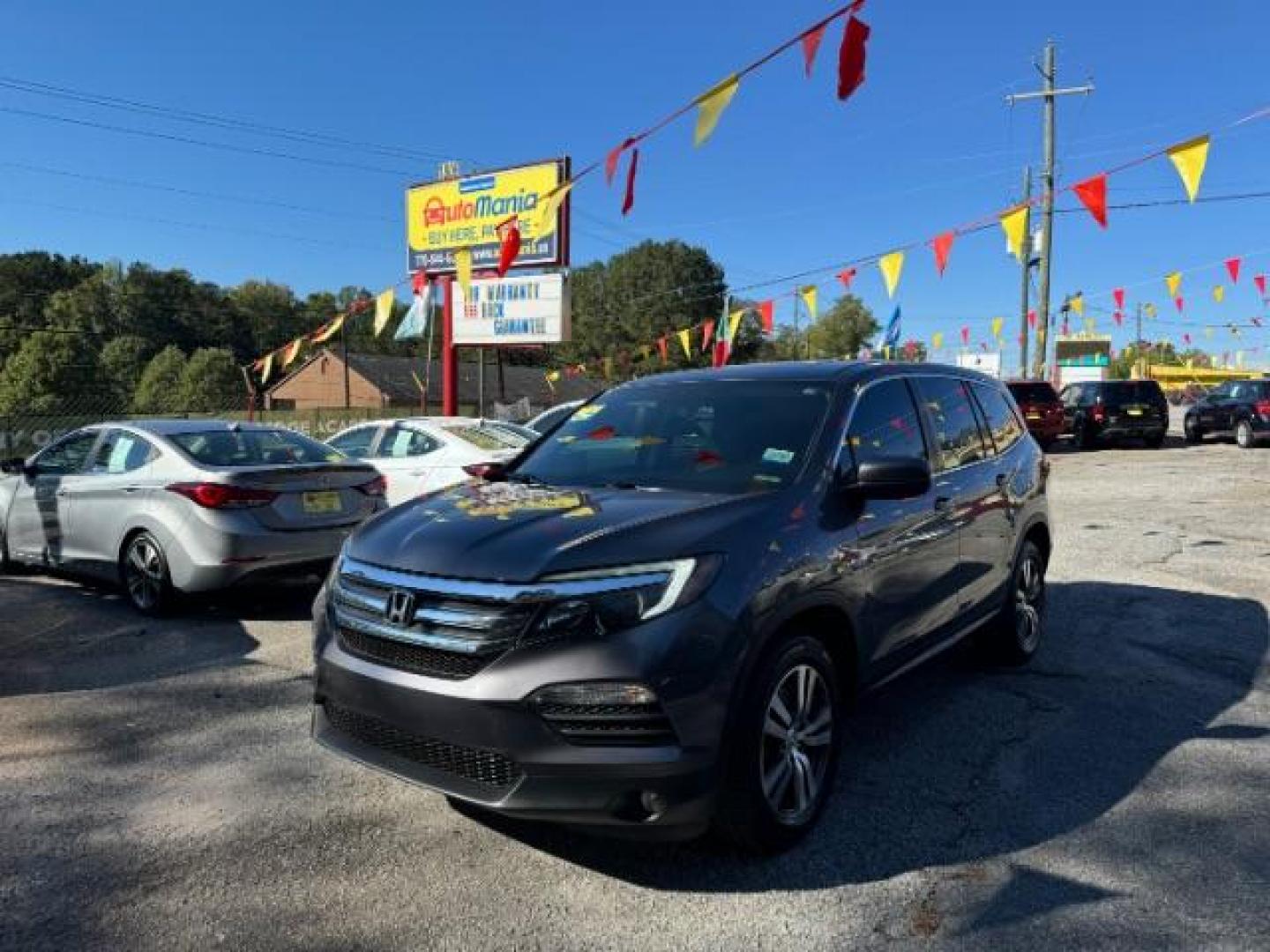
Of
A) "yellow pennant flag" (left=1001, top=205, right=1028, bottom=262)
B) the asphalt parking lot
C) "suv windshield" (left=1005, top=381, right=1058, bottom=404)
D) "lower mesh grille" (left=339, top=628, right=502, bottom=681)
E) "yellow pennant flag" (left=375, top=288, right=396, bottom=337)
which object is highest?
"yellow pennant flag" (left=1001, top=205, right=1028, bottom=262)

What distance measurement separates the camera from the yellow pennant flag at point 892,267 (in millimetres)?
16031

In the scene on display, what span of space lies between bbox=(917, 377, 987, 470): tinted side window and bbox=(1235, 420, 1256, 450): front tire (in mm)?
23336

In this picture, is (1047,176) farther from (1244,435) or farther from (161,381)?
(161,381)

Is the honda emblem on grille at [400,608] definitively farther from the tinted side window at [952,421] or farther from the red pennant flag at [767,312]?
the red pennant flag at [767,312]

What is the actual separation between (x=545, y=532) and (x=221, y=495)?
4240 mm

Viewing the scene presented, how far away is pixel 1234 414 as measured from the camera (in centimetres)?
2516

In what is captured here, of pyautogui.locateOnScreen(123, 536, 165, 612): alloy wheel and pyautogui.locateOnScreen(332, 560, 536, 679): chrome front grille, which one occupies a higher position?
pyautogui.locateOnScreen(332, 560, 536, 679): chrome front grille

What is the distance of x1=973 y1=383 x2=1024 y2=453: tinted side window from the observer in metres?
5.41

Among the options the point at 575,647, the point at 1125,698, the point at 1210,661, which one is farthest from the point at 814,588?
the point at 1210,661

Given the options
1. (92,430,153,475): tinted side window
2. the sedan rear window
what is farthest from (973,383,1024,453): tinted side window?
(92,430,153,475): tinted side window

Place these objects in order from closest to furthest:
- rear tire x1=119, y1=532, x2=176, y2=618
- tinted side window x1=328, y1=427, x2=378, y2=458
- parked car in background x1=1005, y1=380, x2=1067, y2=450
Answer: rear tire x1=119, y1=532, x2=176, y2=618, tinted side window x1=328, y1=427, x2=378, y2=458, parked car in background x1=1005, y1=380, x2=1067, y2=450

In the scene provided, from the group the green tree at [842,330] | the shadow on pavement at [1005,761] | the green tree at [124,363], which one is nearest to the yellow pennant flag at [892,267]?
the shadow on pavement at [1005,761]

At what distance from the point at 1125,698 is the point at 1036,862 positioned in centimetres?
213

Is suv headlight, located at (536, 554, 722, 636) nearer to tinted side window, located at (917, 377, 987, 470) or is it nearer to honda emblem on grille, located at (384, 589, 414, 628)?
honda emblem on grille, located at (384, 589, 414, 628)
